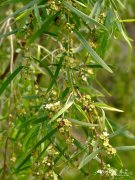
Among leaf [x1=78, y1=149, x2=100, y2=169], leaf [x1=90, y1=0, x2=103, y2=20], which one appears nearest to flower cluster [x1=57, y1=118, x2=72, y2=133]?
leaf [x1=78, y1=149, x2=100, y2=169]

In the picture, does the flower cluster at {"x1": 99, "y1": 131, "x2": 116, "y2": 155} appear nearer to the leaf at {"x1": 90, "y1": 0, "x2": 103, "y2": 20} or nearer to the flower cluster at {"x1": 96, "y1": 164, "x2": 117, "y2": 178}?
the flower cluster at {"x1": 96, "y1": 164, "x2": 117, "y2": 178}

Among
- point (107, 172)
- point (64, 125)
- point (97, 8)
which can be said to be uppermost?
point (97, 8)

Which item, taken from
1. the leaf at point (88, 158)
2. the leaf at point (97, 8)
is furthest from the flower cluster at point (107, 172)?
the leaf at point (97, 8)

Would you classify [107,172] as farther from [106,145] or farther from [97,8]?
[97,8]

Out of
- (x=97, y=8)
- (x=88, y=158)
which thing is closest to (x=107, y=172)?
(x=88, y=158)

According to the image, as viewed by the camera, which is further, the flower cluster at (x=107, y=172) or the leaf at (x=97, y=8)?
the leaf at (x=97, y=8)

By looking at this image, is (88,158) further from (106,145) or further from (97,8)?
(97,8)

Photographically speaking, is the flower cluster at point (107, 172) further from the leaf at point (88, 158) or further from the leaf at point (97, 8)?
the leaf at point (97, 8)

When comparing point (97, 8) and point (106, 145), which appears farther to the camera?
point (97, 8)

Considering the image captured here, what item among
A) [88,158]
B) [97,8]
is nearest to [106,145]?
[88,158]

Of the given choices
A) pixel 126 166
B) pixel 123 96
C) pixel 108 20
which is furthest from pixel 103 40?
pixel 126 166

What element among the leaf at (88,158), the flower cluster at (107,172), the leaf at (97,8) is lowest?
the flower cluster at (107,172)

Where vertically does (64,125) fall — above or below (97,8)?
below
